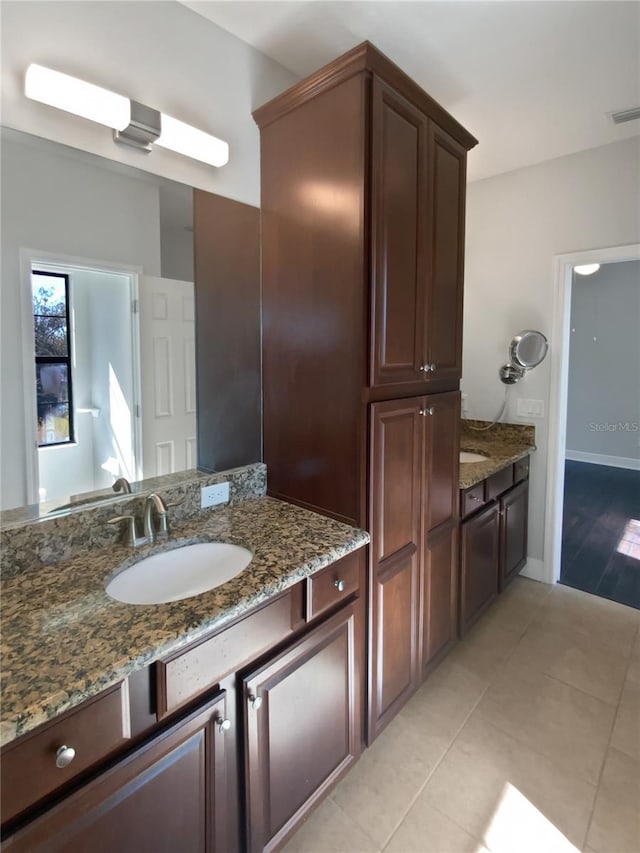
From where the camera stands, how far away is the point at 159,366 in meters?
1.50

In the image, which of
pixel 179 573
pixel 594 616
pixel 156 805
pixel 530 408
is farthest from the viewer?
pixel 530 408

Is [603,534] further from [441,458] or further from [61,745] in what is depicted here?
Answer: [61,745]

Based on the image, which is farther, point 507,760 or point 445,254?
point 445,254

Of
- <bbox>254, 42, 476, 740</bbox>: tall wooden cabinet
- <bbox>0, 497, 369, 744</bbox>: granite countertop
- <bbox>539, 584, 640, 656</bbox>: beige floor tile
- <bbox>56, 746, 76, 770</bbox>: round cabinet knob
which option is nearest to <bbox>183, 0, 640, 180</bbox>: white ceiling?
<bbox>254, 42, 476, 740</bbox>: tall wooden cabinet

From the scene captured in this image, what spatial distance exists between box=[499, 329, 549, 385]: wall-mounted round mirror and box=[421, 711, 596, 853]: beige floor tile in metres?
2.00

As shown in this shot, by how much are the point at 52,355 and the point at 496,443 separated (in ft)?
8.65

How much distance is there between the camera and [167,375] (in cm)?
152

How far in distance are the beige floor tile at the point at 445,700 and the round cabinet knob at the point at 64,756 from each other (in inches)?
57.9

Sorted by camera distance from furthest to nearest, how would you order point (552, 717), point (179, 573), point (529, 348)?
point (529, 348) < point (552, 717) < point (179, 573)

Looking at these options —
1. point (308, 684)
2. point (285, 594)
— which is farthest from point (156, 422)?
point (308, 684)

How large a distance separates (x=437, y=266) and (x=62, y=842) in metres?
1.92

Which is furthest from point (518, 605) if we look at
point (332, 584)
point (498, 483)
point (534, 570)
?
point (332, 584)

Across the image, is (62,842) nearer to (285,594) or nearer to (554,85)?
(285,594)

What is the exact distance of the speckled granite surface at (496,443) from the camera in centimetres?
240
